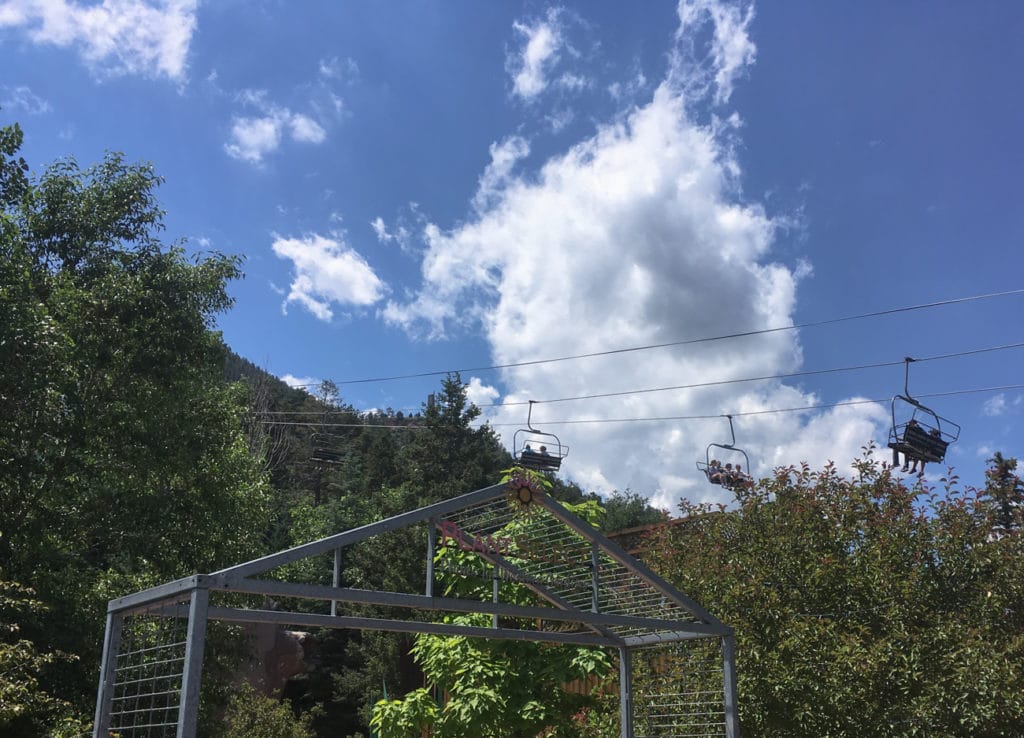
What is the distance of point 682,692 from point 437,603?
10.9 feet

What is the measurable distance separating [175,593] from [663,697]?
16.2 feet

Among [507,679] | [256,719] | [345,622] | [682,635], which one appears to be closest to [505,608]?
[345,622]

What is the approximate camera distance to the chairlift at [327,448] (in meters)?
45.4

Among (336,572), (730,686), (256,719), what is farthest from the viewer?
(256,719)

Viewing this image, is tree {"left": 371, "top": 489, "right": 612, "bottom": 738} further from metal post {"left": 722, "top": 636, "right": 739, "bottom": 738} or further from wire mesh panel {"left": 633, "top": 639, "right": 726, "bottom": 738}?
metal post {"left": 722, "top": 636, "right": 739, "bottom": 738}

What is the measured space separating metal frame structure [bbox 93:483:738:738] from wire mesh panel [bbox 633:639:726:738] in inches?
0.7

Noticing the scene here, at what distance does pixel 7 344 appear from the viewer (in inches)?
358

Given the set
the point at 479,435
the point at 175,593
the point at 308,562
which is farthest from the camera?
the point at 479,435

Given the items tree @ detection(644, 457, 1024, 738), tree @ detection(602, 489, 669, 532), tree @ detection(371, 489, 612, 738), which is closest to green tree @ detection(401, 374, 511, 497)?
tree @ detection(602, 489, 669, 532)

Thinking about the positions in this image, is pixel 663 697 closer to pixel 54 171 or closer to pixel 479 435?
pixel 54 171

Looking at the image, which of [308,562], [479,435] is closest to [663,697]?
[308,562]

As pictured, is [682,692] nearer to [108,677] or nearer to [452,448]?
[108,677]

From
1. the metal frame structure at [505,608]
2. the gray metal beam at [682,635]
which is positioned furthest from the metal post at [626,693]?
the gray metal beam at [682,635]

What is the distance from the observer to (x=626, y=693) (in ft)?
25.4
